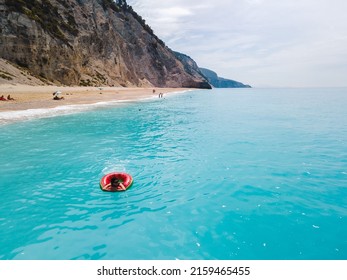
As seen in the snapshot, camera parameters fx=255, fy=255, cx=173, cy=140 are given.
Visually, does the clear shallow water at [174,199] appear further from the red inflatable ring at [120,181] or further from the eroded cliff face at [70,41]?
the eroded cliff face at [70,41]

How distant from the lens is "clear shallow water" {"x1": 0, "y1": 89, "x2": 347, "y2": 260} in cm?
771

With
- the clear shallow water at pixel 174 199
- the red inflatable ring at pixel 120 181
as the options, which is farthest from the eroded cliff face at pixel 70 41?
the red inflatable ring at pixel 120 181

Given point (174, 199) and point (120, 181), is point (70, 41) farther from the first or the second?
point (174, 199)

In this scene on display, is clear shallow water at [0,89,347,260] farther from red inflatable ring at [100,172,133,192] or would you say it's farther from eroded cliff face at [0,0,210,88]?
eroded cliff face at [0,0,210,88]

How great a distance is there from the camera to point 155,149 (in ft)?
59.5

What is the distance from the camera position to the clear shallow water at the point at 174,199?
25.3ft

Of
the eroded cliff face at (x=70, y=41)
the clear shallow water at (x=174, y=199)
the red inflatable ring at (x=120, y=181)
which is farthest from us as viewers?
the eroded cliff face at (x=70, y=41)

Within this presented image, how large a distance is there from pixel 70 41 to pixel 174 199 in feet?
249

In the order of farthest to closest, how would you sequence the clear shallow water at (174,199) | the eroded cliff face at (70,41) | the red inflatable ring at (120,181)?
the eroded cliff face at (70,41)
the red inflatable ring at (120,181)
the clear shallow water at (174,199)

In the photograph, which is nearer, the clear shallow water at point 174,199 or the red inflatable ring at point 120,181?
the clear shallow water at point 174,199

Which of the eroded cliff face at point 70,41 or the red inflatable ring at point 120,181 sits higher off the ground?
the eroded cliff face at point 70,41

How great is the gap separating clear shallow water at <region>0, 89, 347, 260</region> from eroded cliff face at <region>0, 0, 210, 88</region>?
159ft

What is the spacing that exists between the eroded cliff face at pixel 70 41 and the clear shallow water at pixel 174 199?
48.6m
